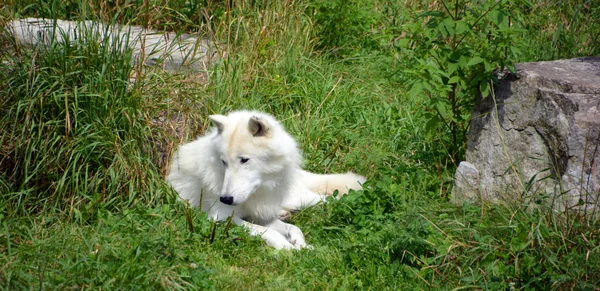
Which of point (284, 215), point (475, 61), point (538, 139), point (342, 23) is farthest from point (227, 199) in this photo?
point (342, 23)

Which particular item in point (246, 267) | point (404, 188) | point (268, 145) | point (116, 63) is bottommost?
point (246, 267)

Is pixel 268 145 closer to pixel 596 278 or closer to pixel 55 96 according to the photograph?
pixel 55 96

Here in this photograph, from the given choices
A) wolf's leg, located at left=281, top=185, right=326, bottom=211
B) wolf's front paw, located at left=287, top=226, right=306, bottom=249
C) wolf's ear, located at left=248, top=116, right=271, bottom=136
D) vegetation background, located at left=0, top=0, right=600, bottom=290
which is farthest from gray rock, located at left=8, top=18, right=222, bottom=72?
wolf's front paw, located at left=287, top=226, right=306, bottom=249

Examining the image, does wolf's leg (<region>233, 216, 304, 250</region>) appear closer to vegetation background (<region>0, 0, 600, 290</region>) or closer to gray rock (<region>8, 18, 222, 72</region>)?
vegetation background (<region>0, 0, 600, 290</region>)

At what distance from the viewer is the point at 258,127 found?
4609 mm

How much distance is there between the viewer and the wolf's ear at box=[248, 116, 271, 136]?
4537 mm

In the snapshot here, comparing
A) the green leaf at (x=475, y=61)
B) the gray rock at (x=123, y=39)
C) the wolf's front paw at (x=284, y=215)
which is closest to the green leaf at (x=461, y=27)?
the green leaf at (x=475, y=61)

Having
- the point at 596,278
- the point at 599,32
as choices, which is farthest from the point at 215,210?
the point at 599,32

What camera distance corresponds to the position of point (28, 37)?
5332 millimetres

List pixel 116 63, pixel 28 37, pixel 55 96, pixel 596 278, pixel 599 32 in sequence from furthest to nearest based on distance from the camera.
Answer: pixel 599 32
pixel 28 37
pixel 116 63
pixel 55 96
pixel 596 278

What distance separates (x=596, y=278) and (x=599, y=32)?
167 inches

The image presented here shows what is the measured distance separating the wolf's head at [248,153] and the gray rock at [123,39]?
1.04m

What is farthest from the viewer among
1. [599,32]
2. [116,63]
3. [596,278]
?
[599,32]

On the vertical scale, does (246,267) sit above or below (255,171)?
below
